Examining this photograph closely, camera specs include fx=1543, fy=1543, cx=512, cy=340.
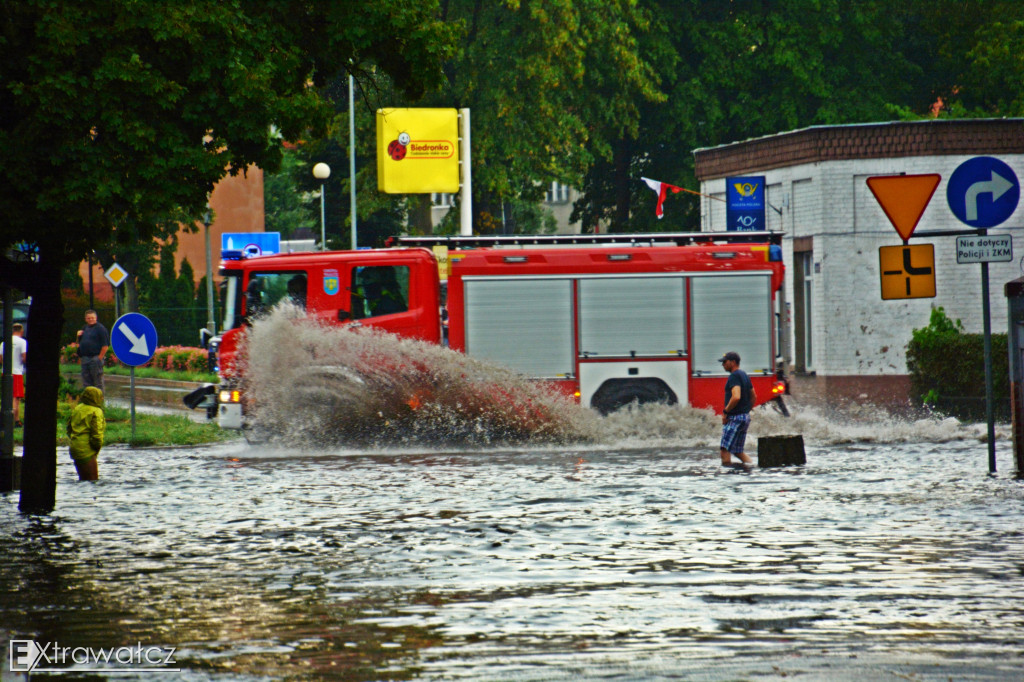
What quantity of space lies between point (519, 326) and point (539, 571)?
11780 millimetres

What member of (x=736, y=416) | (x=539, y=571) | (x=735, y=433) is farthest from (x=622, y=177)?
(x=539, y=571)

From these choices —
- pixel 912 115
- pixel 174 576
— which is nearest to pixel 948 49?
pixel 912 115

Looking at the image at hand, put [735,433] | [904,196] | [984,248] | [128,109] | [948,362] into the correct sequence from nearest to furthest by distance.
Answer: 1. [128,109]
2. [904,196]
3. [984,248]
4. [735,433]
5. [948,362]

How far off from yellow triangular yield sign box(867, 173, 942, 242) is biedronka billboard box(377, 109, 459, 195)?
58.5 ft

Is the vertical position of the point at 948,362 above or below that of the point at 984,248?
below

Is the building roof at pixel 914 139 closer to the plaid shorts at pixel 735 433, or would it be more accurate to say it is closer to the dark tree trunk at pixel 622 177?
the plaid shorts at pixel 735 433

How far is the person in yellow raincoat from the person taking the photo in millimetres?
16625

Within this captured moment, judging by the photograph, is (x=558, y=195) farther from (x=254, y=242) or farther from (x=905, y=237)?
(x=905, y=237)

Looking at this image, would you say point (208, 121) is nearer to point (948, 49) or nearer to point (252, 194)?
point (948, 49)

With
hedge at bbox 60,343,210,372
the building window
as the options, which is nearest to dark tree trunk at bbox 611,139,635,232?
hedge at bbox 60,343,210,372

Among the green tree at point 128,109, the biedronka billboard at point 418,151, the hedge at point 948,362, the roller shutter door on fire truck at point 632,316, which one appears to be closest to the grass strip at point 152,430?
the roller shutter door on fire truck at point 632,316

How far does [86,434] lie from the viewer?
1677 centimetres

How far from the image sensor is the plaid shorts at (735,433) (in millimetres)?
17375

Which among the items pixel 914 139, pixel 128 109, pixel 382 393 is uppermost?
pixel 914 139
